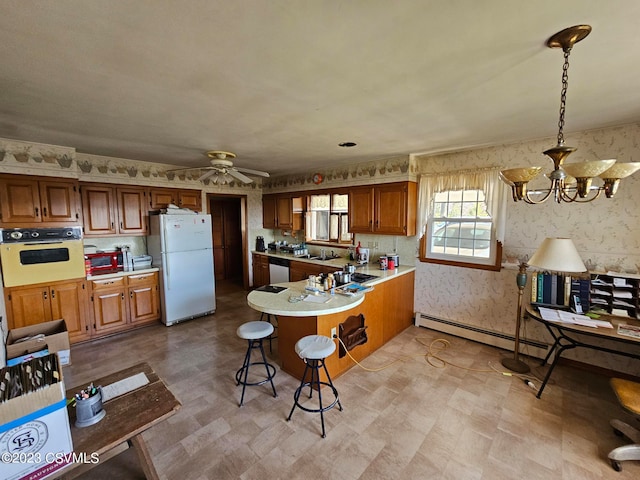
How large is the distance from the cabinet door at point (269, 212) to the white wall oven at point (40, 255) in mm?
2999

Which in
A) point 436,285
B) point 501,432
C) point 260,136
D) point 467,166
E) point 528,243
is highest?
point 260,136

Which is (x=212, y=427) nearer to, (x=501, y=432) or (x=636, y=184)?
(x=501, y=432)

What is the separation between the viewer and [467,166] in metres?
3.36

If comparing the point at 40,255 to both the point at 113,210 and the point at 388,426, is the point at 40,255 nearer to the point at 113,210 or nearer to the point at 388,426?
the point at 113,210

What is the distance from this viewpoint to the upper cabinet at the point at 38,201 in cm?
284

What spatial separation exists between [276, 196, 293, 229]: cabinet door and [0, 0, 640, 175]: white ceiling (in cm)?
247

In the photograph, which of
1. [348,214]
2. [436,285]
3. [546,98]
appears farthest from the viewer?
[348,214]

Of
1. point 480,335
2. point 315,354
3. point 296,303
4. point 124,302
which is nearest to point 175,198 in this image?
point 124,302

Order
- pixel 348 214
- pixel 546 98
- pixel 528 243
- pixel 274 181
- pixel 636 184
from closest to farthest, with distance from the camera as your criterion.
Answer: pixel 546 98 → pixel 636 184 → pixel 528 243 → pixel 348 214 → pixel 274 181

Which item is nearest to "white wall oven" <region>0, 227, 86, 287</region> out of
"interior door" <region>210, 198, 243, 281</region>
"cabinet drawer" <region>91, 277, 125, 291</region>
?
"cabinet drawer" <region>91, 277, 125, 291</region>

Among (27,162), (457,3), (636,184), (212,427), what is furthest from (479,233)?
(27,162)

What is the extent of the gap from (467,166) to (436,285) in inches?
64.1

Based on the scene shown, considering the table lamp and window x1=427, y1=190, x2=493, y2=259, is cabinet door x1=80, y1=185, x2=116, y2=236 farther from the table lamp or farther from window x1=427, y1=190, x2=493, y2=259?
the table lamp

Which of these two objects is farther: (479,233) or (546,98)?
(479,233)
